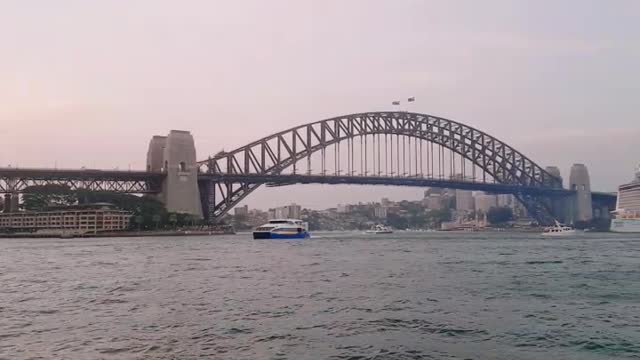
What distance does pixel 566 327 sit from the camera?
43.9 ft

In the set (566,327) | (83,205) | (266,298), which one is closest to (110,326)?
(266,298)

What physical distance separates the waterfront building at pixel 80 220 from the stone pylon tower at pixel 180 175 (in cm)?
657

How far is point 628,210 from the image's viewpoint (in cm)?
9506

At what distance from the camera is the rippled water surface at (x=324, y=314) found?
11.5m

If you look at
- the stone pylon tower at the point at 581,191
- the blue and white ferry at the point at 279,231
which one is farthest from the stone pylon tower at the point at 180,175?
the stone pylon tower at the point at 581,191

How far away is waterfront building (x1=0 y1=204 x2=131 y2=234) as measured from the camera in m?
90.4

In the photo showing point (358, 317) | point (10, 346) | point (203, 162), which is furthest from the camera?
point (203, 162)

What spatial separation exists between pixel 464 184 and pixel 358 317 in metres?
99.3

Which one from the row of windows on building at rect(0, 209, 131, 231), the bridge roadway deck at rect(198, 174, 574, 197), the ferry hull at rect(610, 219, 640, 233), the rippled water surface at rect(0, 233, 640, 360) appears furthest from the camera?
the bridge roadway deck at rect(198, 174, 574, 197)

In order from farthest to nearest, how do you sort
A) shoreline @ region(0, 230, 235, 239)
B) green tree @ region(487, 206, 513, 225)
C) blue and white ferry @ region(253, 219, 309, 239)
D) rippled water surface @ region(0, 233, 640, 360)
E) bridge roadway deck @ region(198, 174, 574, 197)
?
green tree @ region(487, 206, 513, 225)
bridge roadway deck @ region(198, 174, 574, 197)
shoreline @ region(0, 230, 235, 239)
blue and white ferry @ region(253, 219, 309, 239)
rippled water surface @ region(0, 233, 640, 360)

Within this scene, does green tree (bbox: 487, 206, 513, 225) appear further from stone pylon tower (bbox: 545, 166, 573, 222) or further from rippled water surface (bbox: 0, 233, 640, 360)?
rippled water surface (bbox: 0, 233, 640, 360)

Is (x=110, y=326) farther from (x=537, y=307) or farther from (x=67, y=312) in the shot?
(x=537, y=307)

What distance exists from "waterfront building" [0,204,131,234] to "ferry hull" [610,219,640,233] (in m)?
67.3

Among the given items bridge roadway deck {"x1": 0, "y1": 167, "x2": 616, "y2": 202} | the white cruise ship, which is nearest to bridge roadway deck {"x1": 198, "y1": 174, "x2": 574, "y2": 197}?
bridge roadway deck {"x1": 0, "y1": 167, "x2": 616, "y2": 202}
